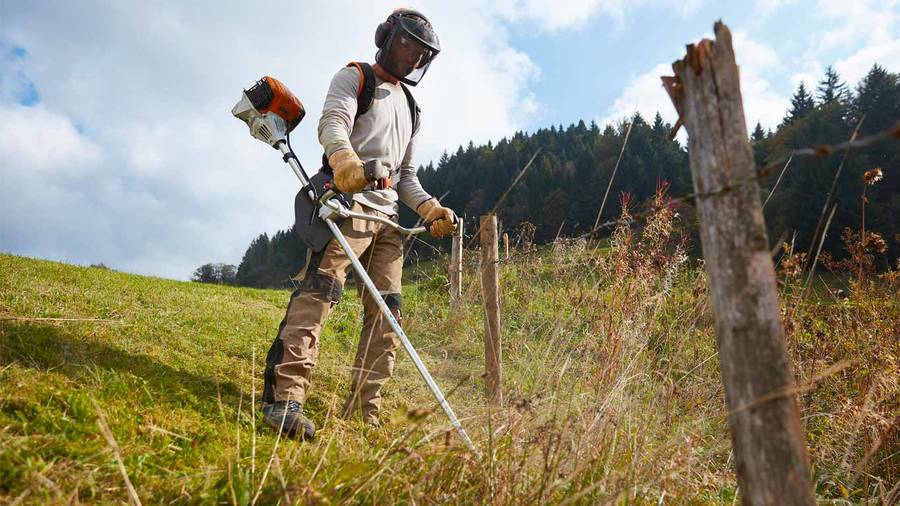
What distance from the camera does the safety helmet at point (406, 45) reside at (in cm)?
309

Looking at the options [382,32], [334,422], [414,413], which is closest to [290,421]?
[334,422]

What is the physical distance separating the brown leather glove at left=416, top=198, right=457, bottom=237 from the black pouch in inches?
18.9

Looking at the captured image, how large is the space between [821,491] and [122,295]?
215 inches

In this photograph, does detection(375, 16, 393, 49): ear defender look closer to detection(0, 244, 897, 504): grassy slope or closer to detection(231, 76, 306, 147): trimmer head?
detection(231, 76, 306, 147): trimmer head

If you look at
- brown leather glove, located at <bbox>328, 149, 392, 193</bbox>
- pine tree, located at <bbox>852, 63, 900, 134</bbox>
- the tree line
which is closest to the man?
brown leather glove, located at <bbox>328, 149, 392, 193</bbox>

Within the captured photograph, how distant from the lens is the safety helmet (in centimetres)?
309

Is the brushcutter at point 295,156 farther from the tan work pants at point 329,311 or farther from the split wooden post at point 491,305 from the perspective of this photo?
the split wooden post at point 491,305

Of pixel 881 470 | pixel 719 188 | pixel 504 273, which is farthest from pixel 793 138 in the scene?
pixel 719 188

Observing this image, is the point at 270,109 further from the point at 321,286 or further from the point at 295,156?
the point at 321,286

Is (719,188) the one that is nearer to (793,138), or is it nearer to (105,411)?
(105,411)

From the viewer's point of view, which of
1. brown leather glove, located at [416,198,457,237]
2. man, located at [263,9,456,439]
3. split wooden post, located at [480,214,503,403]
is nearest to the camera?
man, located at [263,9,456,439]

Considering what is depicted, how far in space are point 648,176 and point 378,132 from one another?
41.7m

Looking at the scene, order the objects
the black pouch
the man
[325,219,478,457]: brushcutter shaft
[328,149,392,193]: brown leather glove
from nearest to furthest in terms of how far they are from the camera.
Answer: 1. [325,219,478,457]: brushcutter shaft
2. [328,149,392,193]: brown leather glove
3. the man
4. the black pouch

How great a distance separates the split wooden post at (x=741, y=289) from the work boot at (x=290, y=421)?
70.9 inches
